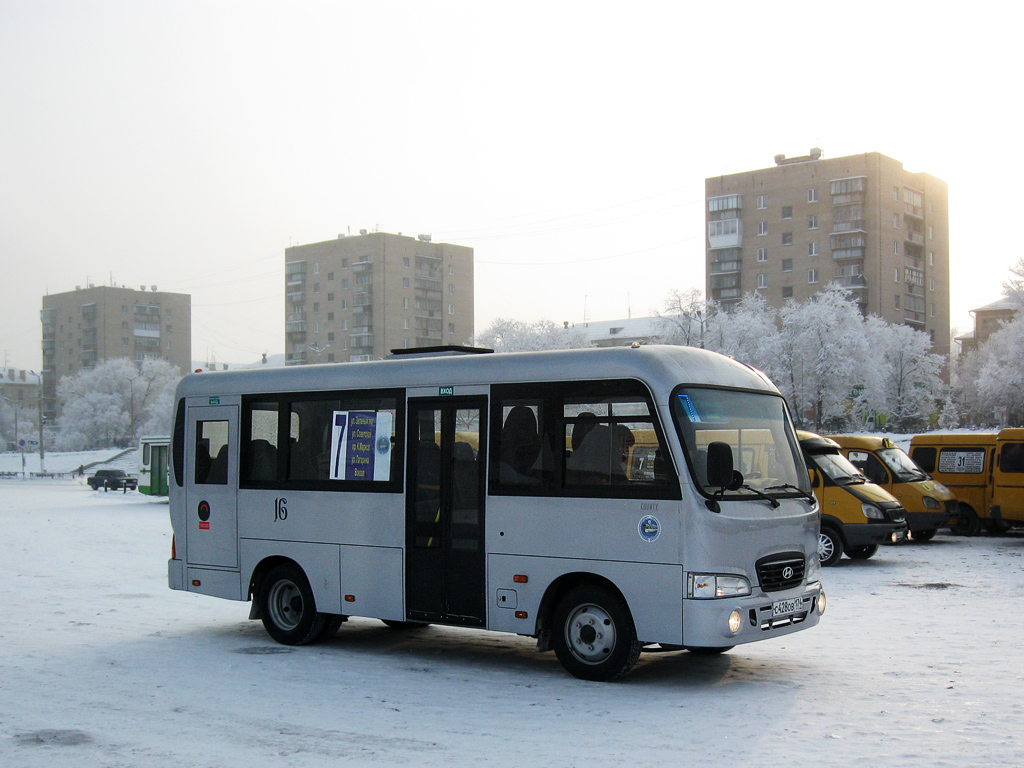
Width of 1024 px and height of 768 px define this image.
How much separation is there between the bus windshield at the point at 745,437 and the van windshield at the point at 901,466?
41.1 feet

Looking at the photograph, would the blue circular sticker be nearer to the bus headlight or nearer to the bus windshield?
the bus windshield

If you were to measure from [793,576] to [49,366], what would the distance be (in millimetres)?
163213

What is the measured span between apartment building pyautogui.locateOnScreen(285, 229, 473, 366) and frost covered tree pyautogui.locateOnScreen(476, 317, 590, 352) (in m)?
21.4

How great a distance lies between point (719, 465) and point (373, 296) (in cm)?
10621

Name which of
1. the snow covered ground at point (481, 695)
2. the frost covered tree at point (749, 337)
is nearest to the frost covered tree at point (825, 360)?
the frost covered tree at point (749, 337)

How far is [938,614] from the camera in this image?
12141 mm

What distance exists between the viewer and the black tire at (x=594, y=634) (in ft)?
27.3

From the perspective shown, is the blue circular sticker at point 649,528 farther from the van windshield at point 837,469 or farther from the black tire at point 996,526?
the black tire at point 996,526

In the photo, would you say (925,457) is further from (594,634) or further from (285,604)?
(285,604)

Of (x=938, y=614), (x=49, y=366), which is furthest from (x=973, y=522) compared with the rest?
(x=49, y=366)

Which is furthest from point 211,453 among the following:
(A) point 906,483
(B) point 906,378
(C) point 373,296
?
(C) point 373,296

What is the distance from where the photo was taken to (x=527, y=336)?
3565 inches

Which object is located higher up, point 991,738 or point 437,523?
point 437,523

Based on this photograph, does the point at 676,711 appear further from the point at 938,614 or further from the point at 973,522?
the point at 973,522
